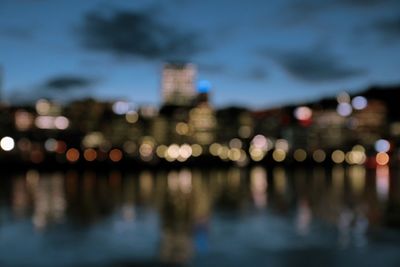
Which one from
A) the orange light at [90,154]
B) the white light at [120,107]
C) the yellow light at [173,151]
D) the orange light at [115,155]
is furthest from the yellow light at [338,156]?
the orange light at [90,154]

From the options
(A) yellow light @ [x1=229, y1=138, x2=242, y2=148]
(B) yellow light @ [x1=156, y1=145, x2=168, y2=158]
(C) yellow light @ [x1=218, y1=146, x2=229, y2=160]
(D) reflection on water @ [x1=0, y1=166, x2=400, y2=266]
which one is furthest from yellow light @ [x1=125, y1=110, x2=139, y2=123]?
(D) reflection on water @ [x1=0, y1=166, x2=400, y2=266]

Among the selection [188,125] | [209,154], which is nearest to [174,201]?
[209,154]

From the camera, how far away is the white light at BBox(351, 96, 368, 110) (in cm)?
10251

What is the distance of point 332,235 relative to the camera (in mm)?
10508

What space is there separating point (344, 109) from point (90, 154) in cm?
5345

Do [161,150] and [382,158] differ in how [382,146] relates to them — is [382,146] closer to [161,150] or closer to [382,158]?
[382,158]

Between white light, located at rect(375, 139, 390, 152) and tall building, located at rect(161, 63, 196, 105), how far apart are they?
4235 cm

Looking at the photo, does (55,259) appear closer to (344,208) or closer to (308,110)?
(344,208)

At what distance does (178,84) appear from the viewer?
119 meters

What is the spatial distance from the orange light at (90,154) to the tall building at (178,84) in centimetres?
5226

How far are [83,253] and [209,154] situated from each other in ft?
218

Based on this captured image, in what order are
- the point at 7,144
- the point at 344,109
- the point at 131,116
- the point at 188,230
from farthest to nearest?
the point at 344,109 < the point at 131,116 < the point at 7,144 < the point at 188,230

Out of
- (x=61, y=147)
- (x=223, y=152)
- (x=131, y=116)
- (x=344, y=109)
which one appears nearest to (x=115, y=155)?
(x=61, y=147)

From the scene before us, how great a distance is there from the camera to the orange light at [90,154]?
63319 millimetres
